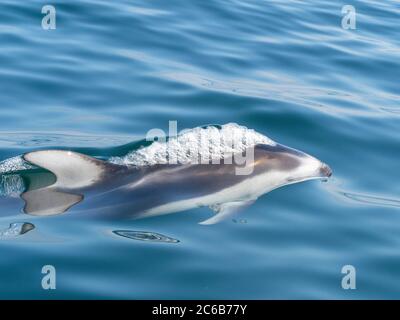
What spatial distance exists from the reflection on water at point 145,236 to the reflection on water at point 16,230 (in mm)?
854

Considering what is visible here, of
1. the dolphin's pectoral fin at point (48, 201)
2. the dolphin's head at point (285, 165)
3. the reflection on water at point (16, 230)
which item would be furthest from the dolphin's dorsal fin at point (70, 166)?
the dolphin's head at point (285, 165)

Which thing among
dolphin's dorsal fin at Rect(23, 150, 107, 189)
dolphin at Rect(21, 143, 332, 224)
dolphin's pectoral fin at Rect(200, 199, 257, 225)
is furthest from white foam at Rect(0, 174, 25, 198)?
dolphin's pectoral fin at Rect(200, 199, 257, 225)

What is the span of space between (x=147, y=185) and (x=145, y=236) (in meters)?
0.87

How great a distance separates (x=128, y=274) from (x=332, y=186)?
3.25 m

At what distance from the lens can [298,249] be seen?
25.0 feet

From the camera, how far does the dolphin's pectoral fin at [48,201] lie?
7926 millimetres

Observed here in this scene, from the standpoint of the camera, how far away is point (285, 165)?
29.8 ft

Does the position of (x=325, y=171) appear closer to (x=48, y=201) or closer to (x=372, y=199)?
(x=372, y=199)

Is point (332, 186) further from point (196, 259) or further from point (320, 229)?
point (196, 259)

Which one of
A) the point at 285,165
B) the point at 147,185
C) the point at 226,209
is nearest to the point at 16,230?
the point at 147,185

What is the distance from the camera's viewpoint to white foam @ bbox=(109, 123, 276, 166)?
8.91m

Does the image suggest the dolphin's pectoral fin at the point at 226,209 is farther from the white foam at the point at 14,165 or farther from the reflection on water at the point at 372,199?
the white foam at the point at 14,165

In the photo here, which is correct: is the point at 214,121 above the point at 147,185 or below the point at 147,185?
above
